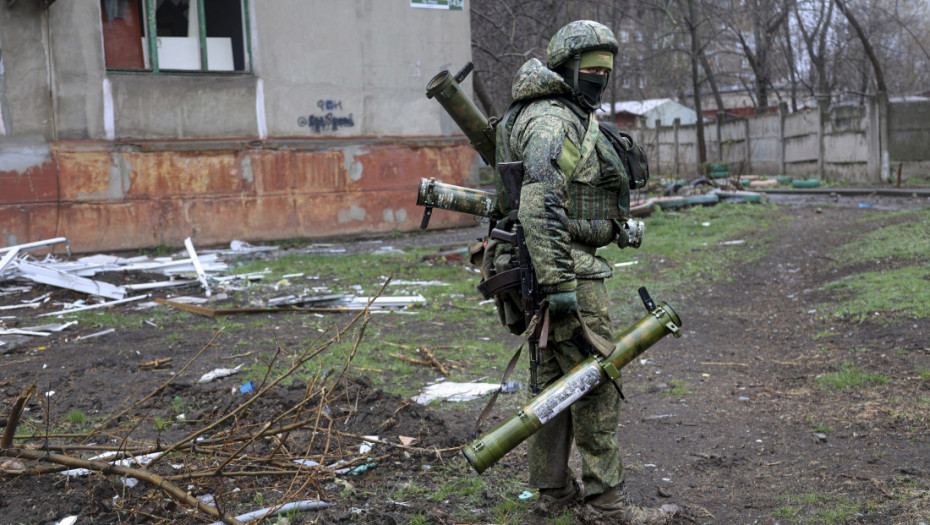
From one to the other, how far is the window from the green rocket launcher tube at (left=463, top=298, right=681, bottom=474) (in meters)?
11.3

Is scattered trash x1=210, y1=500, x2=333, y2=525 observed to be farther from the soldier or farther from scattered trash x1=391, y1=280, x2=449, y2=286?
scattered trash x1=391, y1=280, x2=449, y2=286

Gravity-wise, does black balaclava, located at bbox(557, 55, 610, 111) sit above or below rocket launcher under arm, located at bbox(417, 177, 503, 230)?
above

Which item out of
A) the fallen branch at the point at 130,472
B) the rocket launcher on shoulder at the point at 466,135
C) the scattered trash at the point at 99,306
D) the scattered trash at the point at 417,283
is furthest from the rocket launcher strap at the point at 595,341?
the scattered trash at the point at 99,306

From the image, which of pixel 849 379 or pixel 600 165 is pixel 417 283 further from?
pixel 600 165

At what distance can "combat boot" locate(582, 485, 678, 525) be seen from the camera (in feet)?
11.2

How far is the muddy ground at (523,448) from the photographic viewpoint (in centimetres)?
356

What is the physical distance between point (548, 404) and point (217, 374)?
3.43 meters

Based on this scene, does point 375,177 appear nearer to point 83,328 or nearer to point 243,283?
point 243,283

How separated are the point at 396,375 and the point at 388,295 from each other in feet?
10.0

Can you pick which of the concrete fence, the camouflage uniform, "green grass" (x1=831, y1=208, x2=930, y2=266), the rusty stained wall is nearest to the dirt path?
the camouflage uniform

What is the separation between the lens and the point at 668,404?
Answer: 523 cm

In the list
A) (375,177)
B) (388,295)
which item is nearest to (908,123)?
(375,177)

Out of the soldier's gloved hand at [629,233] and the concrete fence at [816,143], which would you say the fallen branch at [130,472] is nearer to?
the soldier's gloved hand at [629,233]

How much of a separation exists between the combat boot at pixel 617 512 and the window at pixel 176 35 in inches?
452
